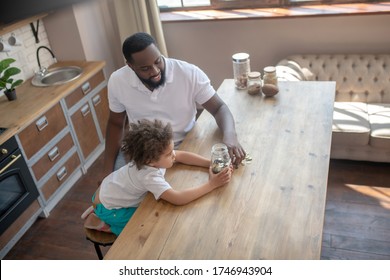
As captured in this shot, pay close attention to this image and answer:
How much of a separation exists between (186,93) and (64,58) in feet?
5.95

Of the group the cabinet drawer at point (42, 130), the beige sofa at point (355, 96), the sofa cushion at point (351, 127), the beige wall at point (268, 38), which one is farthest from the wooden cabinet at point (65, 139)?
the sofa cushion at point (351, 127)

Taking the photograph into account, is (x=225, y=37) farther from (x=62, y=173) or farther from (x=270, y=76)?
(x=62, y=173)

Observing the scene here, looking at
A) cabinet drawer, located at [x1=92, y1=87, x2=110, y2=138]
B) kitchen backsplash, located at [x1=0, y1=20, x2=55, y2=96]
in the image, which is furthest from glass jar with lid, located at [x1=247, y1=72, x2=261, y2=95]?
kitchen backsplash, located at [x1=0, y1=20, x2=55, y2=96]

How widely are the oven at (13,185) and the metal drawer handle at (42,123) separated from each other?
213 millimetres

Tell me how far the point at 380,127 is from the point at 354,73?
1.79 feet

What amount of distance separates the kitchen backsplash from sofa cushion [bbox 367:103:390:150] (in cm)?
263

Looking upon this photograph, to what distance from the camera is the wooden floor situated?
2.07 metres

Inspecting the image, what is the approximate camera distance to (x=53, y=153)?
2604 mm

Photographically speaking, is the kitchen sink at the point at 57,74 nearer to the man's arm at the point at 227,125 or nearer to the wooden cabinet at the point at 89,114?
the wooden cabinet at the point at 89,114

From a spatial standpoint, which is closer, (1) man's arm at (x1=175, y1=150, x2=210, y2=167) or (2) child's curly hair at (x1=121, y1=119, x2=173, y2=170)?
(2) child's curly hair at (x1=121, y1=119, x2=173, y2=170)

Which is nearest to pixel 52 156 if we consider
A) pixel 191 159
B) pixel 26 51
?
pixel 26 51

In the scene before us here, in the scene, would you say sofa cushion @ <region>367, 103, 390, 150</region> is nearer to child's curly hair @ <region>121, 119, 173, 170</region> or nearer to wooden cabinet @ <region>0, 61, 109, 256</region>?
child's curly hair @ <region>121, 119, 173, 170</region>

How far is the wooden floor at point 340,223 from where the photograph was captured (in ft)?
6.79

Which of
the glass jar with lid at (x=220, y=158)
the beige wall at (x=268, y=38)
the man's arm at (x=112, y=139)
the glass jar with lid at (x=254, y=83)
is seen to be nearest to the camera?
the glass jar with lid at (x=220, y=158)
